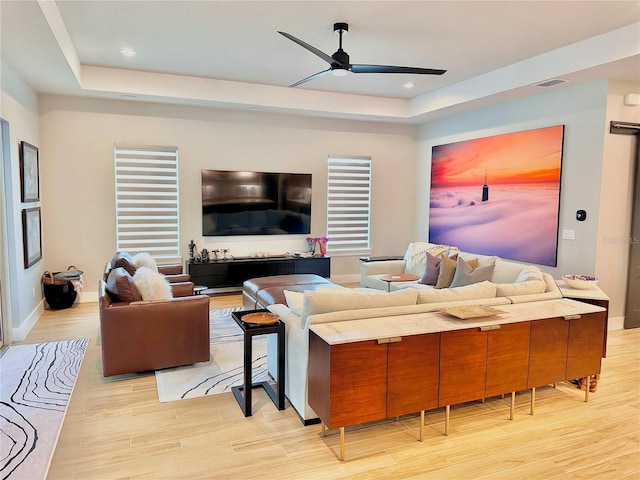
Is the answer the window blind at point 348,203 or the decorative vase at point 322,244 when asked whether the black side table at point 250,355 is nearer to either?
the decorative vase at point 322,244

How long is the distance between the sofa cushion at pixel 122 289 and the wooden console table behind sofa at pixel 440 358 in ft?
6.11

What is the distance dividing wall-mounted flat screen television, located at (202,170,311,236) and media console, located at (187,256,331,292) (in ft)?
1.81

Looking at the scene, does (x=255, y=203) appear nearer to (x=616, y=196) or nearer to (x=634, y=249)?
(x=616, y=196)

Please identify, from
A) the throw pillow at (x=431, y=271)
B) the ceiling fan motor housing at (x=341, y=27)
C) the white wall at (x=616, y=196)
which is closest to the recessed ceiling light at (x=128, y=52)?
the ceiling fan motor housing at (x=341, y=27)

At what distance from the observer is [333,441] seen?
9.50 feet

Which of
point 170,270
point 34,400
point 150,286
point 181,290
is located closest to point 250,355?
point 150,286

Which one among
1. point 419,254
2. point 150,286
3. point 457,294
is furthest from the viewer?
point 419,254

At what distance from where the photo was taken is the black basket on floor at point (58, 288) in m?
5.89

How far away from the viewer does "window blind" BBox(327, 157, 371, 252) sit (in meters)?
7.89

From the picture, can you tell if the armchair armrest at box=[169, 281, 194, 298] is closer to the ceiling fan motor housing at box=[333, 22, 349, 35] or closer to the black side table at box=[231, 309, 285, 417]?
the black side table at box=[231, 309, 285, 417]

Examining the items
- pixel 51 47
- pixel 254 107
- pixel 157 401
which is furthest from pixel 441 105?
pixel 157 401

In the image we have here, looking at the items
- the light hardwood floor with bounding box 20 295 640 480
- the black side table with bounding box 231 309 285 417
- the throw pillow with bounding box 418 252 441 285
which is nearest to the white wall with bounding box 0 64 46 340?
the light hardwood floor with bounding box 20 295 640 480

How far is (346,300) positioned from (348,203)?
5062 millimetres

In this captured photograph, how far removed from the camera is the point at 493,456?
2754 mm
